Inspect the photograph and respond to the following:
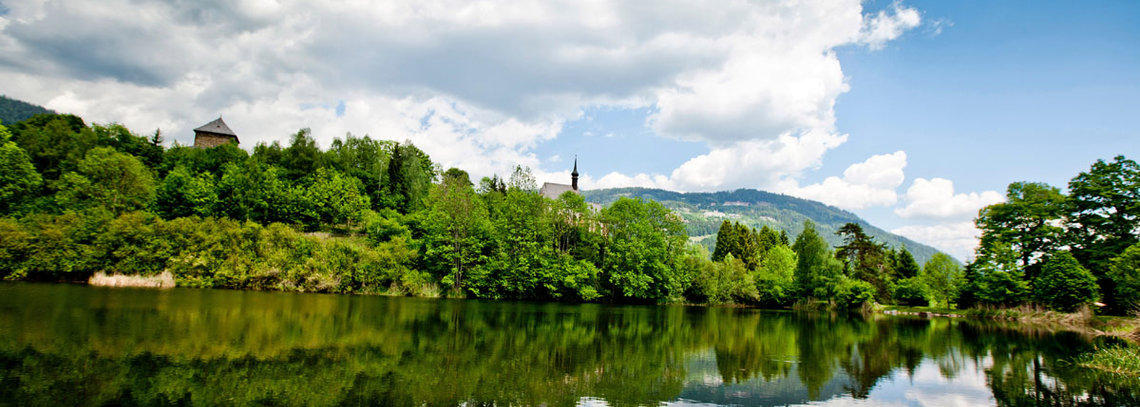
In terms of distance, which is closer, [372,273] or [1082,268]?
[1082,268]

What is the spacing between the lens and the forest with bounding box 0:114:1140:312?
38562 millimetres

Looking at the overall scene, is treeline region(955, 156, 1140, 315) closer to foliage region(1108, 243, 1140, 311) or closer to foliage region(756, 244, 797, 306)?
foliage region(1108, 243, 1140, 311)

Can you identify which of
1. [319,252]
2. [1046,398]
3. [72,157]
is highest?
[72,157]

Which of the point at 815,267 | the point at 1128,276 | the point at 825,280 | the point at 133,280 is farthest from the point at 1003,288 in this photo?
the point at 133,280

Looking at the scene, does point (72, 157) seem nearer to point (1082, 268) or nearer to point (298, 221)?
point (298, 221)

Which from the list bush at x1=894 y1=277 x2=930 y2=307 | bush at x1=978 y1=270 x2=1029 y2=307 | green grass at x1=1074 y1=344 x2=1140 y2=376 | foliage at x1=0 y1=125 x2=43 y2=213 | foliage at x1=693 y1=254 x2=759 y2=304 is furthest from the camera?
foliage at x1=693 y1=254 x2=759 y2=304

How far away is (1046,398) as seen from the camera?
457 inches

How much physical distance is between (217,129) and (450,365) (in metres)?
93.4

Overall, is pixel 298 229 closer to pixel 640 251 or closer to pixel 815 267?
pixel 640 251

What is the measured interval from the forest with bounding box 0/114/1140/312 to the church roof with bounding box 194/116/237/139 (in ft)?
46.7

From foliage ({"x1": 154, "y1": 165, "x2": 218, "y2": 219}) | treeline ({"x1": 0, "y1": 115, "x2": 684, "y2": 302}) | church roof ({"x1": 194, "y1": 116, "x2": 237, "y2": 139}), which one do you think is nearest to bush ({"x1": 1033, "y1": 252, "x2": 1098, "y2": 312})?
treeline ({"x1": 0, "y1": 115, "x2": 684, "y2": 302})

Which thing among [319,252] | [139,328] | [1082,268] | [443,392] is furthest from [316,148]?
[1082,268]

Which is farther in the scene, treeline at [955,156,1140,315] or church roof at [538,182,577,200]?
church roof at [538,182,577,200]

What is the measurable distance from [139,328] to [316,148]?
201ft
